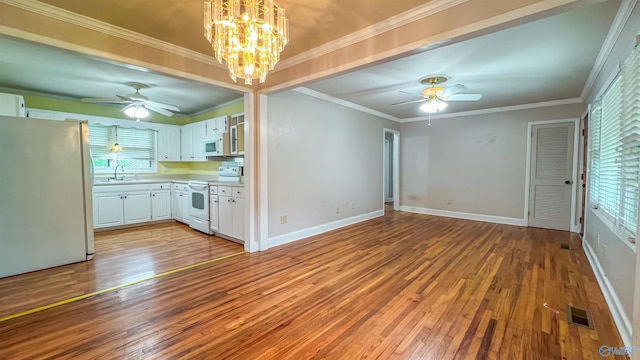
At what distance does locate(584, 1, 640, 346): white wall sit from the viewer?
186 cm

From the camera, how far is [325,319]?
209cm

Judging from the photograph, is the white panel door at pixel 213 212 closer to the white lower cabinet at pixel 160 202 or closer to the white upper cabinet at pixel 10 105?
the white lower cabinet at pixel 160 202

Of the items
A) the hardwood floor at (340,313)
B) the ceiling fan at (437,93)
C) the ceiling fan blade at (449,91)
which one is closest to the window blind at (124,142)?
the hardwood floor at (340,313)

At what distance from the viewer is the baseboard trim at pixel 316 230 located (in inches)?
159

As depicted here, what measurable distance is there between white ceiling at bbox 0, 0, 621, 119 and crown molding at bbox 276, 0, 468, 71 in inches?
14.0

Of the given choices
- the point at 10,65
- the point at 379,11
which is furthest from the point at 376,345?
the point at 10,65

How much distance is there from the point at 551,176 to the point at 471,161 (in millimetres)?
1407

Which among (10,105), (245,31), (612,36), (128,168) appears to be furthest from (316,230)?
(10,105)

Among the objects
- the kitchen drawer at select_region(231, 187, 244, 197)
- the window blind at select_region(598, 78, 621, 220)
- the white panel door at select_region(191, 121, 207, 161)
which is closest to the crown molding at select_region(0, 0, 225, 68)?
the kitchen drawer at select_region(231, 187, 244, 197)

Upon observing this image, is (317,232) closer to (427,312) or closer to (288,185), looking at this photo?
(288,185)

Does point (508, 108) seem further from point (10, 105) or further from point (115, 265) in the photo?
point (10, 105)

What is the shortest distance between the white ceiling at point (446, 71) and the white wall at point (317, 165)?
1.54 ft

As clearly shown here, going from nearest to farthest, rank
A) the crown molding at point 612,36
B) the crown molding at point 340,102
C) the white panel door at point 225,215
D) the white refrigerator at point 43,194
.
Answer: the crown molding at point 612,36 → the white refrigerator at point 43,194 → the white panel door at point 225,215 → the crown molding at point 340,102

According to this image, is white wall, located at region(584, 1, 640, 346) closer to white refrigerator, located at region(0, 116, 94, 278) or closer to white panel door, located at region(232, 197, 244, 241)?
white panel door, located at region(232, 197, 244, 241)
